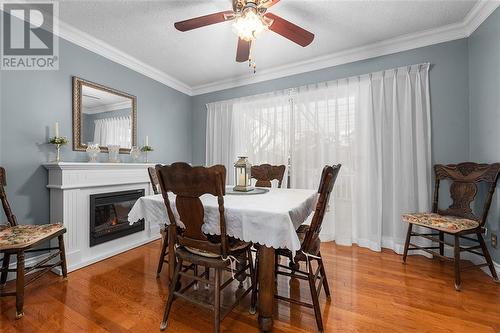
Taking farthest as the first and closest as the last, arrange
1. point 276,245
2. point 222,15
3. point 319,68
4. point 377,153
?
point 319,68 → point 377,153 → point 222,15 → point 276,245

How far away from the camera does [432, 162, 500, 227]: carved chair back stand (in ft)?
6.70

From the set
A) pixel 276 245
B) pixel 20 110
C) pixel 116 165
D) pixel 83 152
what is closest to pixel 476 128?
pixel 276 245

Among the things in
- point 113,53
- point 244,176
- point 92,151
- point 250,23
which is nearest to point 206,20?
point 250,23

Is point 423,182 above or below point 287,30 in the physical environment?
below

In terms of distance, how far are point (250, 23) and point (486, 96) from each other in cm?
236

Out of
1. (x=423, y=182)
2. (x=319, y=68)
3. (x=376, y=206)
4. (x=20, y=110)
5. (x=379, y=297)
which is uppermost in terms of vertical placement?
(x=319, y=68)

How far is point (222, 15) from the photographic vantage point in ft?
5.66

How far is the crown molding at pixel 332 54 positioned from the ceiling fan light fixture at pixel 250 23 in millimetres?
1690

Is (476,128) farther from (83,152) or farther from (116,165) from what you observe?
(83,152)

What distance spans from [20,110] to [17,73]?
1.17ft

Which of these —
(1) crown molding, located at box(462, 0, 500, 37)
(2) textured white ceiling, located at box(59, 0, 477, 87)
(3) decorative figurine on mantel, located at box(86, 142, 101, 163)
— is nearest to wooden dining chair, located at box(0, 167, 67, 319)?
(3) decorative figurine on mantel, located at box(86, 142, 101, 163)

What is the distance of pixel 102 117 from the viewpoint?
2.85m

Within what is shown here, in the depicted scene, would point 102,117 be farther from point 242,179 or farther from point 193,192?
point 193,192

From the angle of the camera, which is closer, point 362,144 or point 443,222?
point 443,222
